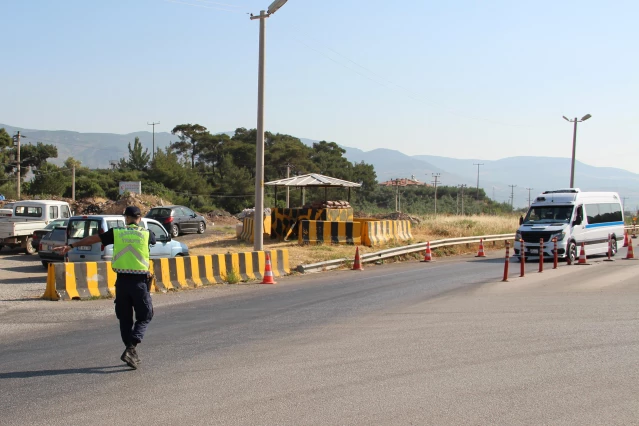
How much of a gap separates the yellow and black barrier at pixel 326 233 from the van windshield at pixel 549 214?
6.53 m

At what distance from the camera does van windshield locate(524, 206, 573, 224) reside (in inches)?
919

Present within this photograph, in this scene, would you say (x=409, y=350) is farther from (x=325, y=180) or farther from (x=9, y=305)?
(x=325, y=180)

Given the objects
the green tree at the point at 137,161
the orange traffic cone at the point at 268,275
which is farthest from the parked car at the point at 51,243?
the green tree at the point at 137,161

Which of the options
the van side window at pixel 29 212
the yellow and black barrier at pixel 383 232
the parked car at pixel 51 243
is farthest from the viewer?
the yellow and black barrier at pixel 383 232

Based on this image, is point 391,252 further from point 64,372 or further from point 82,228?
point 64,372

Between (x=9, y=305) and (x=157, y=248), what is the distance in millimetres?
5391

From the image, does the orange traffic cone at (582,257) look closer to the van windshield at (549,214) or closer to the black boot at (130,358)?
the van windshield at (549,214)

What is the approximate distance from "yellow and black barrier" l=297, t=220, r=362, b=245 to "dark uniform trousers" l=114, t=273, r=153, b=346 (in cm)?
1835

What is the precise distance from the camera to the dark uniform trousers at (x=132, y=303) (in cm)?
739

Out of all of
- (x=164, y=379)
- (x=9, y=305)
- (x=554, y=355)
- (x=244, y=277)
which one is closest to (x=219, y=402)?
(x=164, y=379)

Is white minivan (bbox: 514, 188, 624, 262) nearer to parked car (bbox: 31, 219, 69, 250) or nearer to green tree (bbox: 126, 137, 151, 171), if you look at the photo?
parked car (bbox: 31, 219, 69, 250)

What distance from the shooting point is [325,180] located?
3022 centimetres

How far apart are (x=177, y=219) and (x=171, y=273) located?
18.9m

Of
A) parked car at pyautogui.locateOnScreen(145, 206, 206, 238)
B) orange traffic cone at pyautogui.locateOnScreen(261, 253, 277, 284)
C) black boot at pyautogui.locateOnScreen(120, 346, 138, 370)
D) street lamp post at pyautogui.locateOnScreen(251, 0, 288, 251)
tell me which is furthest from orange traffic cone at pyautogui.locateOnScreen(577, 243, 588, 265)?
parked car at pyautogui.locateOnScreen(145, 206, 206, 238)
